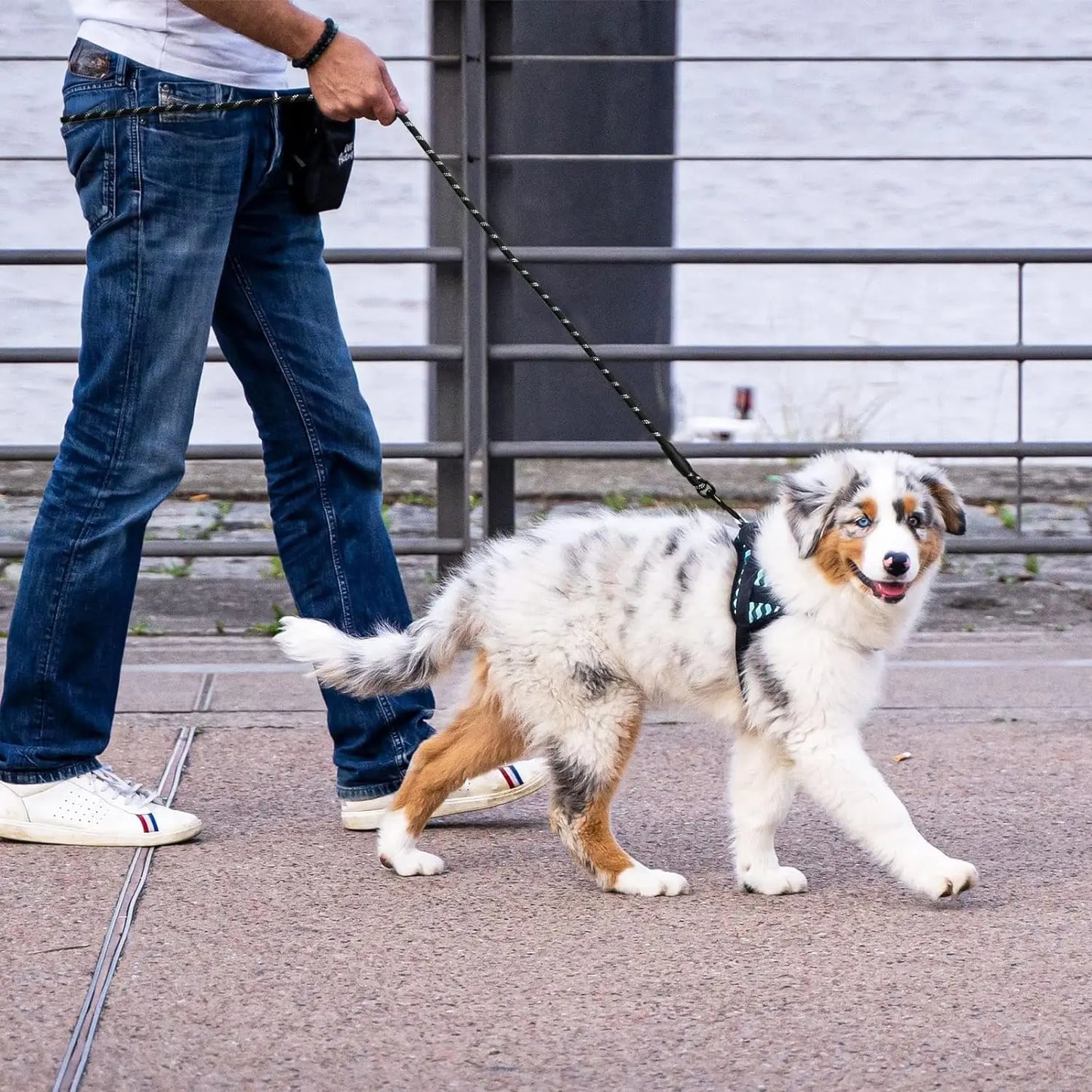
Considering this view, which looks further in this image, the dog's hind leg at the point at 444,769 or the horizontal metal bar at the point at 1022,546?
the horizontal metal bar at the point at 1022,546

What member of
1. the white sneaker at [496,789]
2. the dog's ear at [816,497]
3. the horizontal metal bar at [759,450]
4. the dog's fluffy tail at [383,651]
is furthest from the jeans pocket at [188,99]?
the horizontal metal bar at [759,450]

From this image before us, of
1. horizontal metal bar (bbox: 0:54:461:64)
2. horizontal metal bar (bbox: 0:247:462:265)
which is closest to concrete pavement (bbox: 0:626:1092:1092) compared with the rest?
horizontal metal bar (bbox: 0:247:462:265)

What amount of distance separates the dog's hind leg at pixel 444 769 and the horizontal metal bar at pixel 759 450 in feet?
7.67

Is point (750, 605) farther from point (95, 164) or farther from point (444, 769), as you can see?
point (95, 164)

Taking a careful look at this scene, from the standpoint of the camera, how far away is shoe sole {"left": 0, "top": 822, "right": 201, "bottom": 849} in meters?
3.38

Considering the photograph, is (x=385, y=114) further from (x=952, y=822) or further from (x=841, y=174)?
(x=841, y=174)

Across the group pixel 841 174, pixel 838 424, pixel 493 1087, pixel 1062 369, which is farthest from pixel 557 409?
pixel 493 1087

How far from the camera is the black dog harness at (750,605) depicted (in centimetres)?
311

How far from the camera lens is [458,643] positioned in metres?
3.32

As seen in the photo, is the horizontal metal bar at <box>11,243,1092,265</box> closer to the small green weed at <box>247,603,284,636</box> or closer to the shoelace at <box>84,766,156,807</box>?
the small green weed at <box>247,603,284,636</box>

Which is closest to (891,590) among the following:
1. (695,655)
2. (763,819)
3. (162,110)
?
(695,655)

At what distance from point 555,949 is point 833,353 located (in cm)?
328

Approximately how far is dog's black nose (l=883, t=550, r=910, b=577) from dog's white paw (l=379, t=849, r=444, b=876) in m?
1.04

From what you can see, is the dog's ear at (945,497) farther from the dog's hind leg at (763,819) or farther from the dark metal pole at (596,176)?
the dark metal pole at (596,176)
